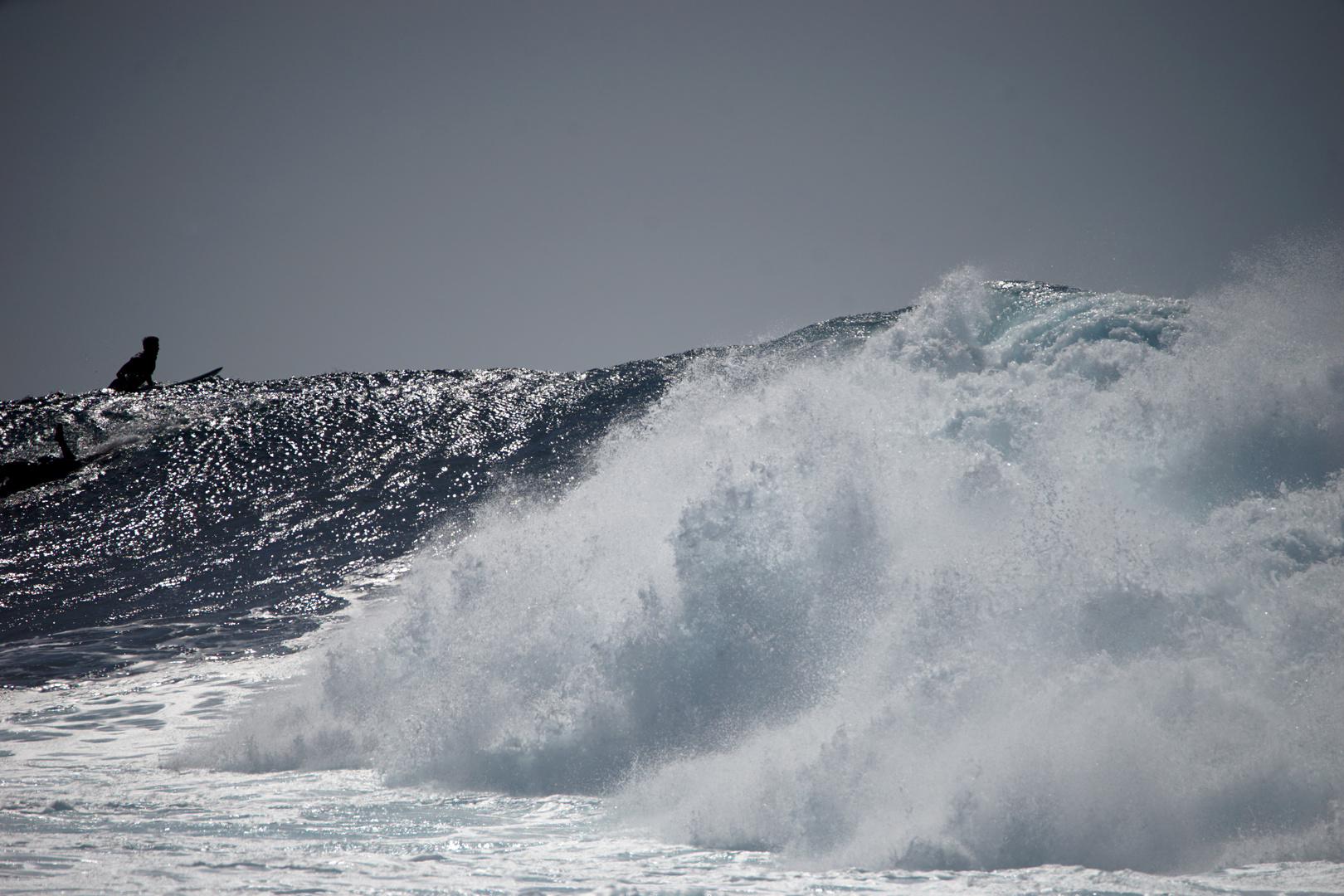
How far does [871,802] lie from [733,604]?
2315 millimetres

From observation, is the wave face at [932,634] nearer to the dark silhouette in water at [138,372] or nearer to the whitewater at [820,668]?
the whitewater at [820,668]

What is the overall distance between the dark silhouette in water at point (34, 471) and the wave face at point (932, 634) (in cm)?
1564

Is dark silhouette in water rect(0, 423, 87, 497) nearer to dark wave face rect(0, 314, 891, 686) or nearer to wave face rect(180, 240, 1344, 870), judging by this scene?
dark wave face rect(0, 314, 891, 686)

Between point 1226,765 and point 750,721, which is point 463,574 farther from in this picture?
point 1226,765

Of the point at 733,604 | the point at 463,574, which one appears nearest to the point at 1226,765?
the point at 733,604

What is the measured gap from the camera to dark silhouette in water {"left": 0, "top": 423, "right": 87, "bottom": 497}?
19.0 meters

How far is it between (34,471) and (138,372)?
35.9 feet

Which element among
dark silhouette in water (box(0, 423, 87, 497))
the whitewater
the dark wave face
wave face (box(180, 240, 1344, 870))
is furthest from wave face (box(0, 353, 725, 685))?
wave face (box(180, 240, 1344, 870))

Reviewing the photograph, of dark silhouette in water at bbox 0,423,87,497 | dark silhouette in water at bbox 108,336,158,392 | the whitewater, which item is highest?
dark silhouette in water at bbox 108,336,158,392

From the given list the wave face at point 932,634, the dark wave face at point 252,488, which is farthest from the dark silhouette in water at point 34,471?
the wave face at point 932,634

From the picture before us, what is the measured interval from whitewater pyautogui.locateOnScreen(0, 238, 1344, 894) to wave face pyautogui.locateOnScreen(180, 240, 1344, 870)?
0.02 meters

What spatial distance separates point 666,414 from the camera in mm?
12898

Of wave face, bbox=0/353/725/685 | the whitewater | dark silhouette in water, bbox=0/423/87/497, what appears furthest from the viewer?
dark silhouette in water, bbox=0/423/87/497

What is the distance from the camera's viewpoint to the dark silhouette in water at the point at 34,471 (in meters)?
19.0
